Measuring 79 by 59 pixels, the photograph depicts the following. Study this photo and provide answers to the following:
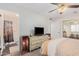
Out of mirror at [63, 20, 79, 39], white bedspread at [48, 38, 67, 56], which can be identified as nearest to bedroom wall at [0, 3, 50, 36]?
white bedspread at [48, 38, 67, 56]

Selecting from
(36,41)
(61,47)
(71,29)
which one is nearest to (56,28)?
(71,29)

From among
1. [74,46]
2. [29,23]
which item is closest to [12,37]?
[29,23]

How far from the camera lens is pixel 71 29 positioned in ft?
7.45

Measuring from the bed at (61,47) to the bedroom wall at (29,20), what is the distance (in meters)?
0.32

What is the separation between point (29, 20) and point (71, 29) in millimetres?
999

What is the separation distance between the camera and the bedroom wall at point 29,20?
2183 millimetres

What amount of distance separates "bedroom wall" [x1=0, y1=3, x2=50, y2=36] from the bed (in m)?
0.32

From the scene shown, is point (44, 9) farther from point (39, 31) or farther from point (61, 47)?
point (61, 47)

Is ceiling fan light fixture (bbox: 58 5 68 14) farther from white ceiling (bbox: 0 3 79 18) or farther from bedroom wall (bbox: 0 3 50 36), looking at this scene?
bedroom wall (bbox: 0 3 50 36)

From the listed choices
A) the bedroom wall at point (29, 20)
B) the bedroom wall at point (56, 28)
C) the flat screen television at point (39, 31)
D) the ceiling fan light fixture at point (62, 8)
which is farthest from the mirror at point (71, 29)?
the flat screen television at point (39, 31)

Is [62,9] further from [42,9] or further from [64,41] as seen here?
[64,41]

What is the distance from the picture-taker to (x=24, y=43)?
96.7 inches

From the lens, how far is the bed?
77.9 inches

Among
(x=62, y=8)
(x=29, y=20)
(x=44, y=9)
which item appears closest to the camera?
(x=62, y=8)
